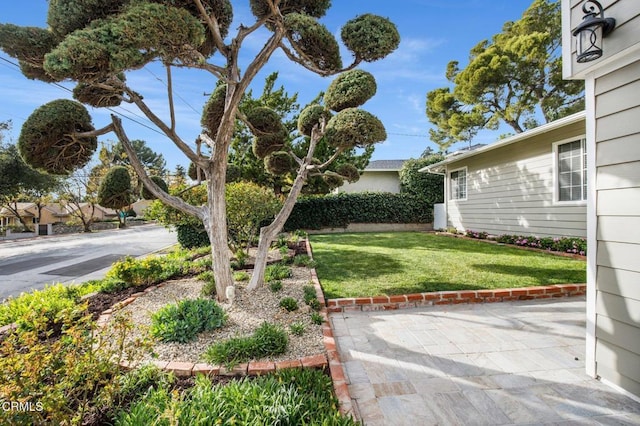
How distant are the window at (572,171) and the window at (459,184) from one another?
395cm

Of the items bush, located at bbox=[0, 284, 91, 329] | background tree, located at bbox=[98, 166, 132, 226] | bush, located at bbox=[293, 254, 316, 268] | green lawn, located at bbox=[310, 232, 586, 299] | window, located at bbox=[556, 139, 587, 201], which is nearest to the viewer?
bush, located at bbox=[0, 284, 91, 329]

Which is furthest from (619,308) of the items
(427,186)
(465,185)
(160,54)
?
(427,186)

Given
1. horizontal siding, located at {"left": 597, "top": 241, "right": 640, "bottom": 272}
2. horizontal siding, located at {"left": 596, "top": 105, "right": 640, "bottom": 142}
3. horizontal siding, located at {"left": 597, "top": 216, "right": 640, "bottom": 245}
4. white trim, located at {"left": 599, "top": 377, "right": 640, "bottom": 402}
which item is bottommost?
white trim, located at {"left": 599, "top": 377, "right": 640, "bottom": 402}

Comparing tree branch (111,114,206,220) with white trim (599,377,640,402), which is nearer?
white trim (599,377,640,402)

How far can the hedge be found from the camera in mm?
14391

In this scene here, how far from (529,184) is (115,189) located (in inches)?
383

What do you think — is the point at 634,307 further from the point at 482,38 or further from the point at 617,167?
the point at 482,38

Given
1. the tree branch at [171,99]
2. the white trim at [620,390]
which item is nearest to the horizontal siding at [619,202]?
the white trim at [620,390]

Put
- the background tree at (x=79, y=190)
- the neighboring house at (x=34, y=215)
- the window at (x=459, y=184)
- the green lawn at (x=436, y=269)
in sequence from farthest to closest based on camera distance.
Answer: the neighboring house at (x=34, y=215)
the background tree at (x=79, y=190)
the window at (x=459, y=184)
the green lawn at (x=436, y=269)

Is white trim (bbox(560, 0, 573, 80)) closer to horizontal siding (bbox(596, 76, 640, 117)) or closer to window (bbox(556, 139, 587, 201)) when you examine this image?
horizontal siding (bbox(596, 76, 640, 117))

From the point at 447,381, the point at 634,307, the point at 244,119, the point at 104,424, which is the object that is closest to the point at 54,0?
the point at 244,119

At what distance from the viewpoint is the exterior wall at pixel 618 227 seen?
207cm

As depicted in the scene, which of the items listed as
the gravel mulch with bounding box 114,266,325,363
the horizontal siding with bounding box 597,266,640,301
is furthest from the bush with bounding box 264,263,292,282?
the horizontal siding with bounding box 597,266,640,301

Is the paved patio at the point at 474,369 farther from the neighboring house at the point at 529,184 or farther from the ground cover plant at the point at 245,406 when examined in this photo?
the neighboring house at the point at 529,184
